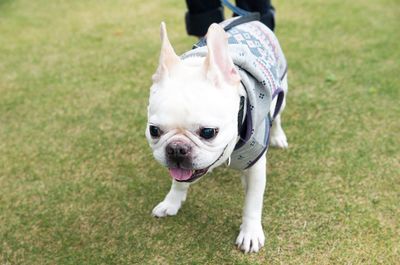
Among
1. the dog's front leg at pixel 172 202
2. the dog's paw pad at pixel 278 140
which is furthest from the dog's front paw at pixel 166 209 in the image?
the dog's paw pad at pixel 278 140

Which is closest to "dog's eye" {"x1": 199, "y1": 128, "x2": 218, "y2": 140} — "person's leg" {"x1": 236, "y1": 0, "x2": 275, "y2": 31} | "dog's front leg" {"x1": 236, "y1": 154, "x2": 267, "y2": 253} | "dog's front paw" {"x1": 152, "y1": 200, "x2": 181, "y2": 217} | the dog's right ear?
the dog's right ear

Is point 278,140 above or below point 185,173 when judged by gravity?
below

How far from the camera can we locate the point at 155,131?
1871 mm

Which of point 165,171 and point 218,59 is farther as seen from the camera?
point 165,171

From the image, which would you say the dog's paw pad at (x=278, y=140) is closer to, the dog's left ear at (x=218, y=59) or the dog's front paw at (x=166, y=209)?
the dog's front paw at (x=166, y=209)

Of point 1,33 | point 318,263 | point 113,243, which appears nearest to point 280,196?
point 318,263

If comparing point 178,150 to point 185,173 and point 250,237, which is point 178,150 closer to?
point 185,173

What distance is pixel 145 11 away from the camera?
5.54 m

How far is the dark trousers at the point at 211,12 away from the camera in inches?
127

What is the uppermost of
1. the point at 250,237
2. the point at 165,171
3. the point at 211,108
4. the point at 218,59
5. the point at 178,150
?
the point at 218,59

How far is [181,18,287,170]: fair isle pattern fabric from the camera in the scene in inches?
82.1

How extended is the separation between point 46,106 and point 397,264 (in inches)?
107

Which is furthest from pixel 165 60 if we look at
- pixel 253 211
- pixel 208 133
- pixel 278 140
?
pixel 278 140

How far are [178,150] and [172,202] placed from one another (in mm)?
894
